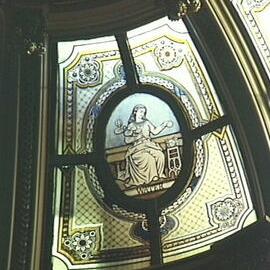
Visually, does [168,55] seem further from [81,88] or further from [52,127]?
[52,127]

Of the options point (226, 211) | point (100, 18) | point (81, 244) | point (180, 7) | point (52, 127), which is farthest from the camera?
point (52, 127)

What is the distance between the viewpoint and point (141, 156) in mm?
5609

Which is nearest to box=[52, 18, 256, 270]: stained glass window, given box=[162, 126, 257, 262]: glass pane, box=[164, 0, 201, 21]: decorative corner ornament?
box=[162, 126, 257, 262]: glass pane

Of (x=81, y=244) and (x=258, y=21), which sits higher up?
(x=258, y=21)

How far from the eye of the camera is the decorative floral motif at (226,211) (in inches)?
204

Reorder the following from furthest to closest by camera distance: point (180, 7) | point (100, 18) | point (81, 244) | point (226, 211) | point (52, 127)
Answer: point (52, 127), point (81, 244), point (100, 18), point (226, 211), point (180, 7)

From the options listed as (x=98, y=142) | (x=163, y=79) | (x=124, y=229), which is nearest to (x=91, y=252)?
(x=124, y=229)

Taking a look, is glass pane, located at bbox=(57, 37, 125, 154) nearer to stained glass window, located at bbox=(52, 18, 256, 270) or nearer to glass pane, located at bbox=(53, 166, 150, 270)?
stained glass window, located at bbox=(52, 18, 256, 270)

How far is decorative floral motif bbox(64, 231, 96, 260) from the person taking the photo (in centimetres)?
555

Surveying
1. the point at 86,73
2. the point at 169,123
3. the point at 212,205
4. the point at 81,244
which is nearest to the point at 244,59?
the point at 169,123

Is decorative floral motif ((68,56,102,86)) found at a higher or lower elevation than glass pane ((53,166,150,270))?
higher

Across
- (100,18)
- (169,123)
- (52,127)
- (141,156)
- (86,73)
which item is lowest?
(141,156)

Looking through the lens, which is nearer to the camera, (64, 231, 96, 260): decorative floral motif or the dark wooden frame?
the dark wooden frame

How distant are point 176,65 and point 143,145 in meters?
0.55
